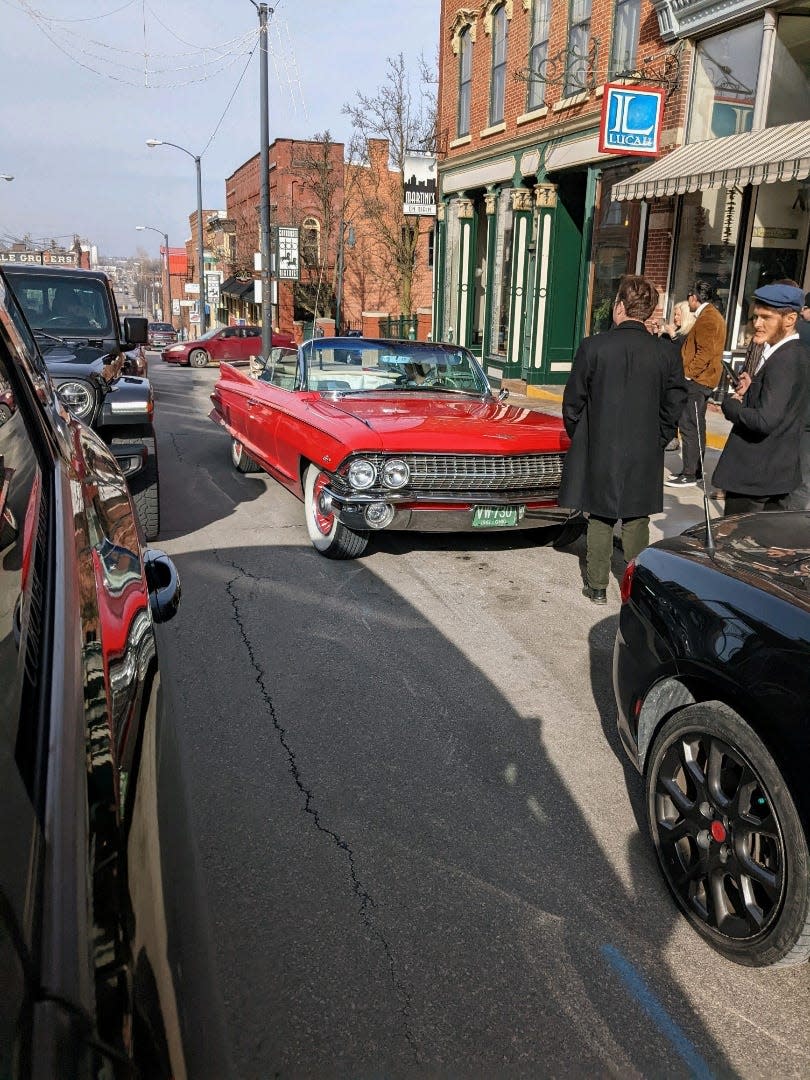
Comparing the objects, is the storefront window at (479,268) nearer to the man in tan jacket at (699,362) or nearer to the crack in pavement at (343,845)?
the man in tan jacket at (699,362)

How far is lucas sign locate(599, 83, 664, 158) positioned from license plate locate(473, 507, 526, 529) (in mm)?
8587

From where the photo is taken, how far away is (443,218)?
72.2 feet

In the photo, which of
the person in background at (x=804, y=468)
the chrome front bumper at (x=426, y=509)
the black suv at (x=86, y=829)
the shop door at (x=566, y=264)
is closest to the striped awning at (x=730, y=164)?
the person in background at (x=804, y=468)

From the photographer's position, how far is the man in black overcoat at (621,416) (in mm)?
5141

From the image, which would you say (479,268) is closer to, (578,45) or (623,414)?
(578,45)

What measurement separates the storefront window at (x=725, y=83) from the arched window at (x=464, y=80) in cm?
890

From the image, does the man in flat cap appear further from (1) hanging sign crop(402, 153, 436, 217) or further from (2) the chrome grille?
(1) hanging sign crop(402, 153, 436, 217)

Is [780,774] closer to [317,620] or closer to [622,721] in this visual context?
[622,721]

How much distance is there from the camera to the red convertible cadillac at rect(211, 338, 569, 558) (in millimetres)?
5582

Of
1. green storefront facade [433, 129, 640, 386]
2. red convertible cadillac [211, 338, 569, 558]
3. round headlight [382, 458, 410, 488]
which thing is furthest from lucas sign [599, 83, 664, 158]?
round headlight [382, 458, 410, 488]

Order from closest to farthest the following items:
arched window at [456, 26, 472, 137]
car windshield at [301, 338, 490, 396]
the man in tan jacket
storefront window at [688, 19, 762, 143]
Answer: car windshield at [301, 338, 490, 396] < the man in tan jacket < storefront window at [688, 19, 762, 143] < arched window at [456, 26, 472, 137]

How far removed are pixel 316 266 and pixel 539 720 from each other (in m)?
39.5

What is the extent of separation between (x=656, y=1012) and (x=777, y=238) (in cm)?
1142

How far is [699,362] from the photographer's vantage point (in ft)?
29.7
